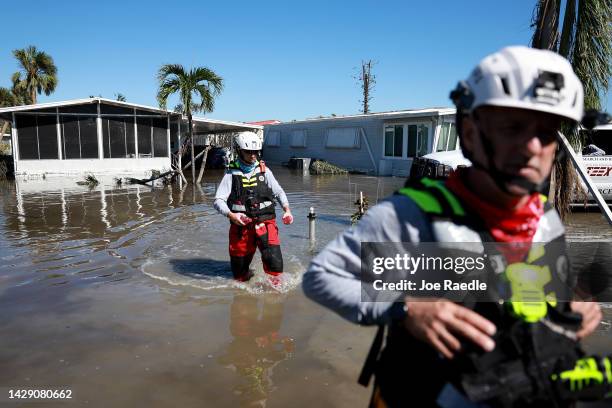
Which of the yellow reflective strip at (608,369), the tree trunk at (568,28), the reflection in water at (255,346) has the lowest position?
the reflection in water at (255,346)

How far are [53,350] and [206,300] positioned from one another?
6.00 ft

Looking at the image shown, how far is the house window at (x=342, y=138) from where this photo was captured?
2706 centimetres

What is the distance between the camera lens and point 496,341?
4.11ft

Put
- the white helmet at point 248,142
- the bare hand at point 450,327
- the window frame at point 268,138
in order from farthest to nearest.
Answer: the window frame at point 268,138, the white helmet at point 248,142, the bare hand at point 450,327

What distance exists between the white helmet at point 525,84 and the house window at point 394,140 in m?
23.1

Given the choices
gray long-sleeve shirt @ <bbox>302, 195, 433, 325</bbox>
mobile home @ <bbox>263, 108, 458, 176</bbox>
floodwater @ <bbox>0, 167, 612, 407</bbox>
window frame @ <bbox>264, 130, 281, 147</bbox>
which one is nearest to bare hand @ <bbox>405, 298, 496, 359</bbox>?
gray long-sleeve shirt @ <bbox>302, 195, 433, 325</bbox>

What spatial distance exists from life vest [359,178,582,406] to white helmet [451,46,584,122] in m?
0.30

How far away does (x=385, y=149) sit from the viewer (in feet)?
83.0

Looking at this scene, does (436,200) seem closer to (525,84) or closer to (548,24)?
(525,84)

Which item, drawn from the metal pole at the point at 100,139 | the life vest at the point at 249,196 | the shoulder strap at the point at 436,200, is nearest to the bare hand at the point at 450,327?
the shoulder strap at the point at 436,200

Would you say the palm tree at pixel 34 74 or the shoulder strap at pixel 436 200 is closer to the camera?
the shoulder strap at pixel 436 200

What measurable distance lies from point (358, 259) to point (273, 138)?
3657 centimetres

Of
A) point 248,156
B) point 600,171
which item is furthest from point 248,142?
point 600,171

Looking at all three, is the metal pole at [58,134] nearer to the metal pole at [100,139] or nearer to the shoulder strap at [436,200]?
the metal pole at [100,139]
